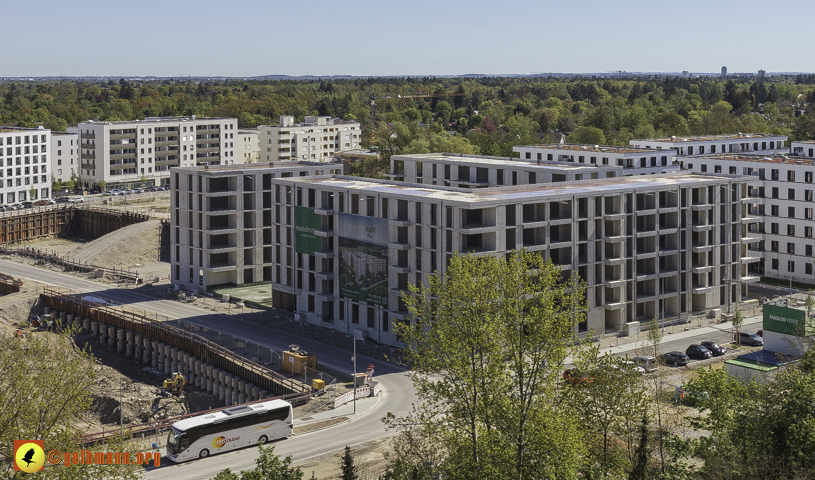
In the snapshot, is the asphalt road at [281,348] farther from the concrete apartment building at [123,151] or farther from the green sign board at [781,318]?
the concrete apartment building at [123,151]

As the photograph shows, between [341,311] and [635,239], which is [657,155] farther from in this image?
[341,311]

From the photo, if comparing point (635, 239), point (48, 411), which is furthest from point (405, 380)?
point (48, 411)

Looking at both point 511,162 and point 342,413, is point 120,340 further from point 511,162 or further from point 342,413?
point 511,162

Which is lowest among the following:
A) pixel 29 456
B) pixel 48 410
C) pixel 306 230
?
pixel 29 456

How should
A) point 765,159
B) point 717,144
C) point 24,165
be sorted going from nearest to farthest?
point 765,159 → point 717,144 → point 24,165

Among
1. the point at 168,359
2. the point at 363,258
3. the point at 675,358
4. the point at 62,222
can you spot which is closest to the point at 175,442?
the point at 363,258
